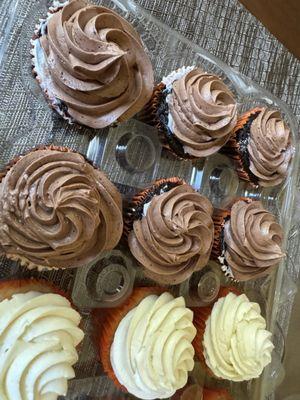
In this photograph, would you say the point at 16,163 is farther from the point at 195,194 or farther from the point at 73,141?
the point at 195,194

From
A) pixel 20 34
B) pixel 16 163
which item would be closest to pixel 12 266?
pixel 16 163

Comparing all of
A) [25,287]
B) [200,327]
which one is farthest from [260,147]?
[25,287]

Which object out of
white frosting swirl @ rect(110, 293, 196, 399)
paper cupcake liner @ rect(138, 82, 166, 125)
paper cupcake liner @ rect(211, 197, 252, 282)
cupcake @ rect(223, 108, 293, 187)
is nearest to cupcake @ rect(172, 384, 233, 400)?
white frosting swirl @ rect(110, 293, 196, 399)

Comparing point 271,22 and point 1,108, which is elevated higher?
point 1,108

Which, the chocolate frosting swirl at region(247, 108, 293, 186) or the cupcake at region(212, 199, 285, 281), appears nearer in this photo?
the cupcake at region(212, 199, 285, 281)

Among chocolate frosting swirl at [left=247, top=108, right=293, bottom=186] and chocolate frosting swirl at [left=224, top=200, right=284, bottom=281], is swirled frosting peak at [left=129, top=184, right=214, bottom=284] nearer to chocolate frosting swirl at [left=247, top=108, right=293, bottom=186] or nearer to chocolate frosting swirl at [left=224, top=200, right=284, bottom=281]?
chocolate frosting swirl at [left=224, top=200, right=284, bottom=281]

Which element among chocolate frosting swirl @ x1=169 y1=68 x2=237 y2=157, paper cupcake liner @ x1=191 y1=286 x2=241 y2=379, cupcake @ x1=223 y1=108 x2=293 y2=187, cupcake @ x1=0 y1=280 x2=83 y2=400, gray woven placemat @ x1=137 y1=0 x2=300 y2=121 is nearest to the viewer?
cupcake @ x1=0 y1=280 x2=83 y2=400

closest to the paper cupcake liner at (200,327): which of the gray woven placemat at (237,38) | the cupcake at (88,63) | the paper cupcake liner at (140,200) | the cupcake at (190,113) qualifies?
the paper cupcake liner at (140,200)

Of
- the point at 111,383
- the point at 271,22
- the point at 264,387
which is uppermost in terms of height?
the point at 271,22

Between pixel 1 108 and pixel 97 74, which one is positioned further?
pixel 1 108
